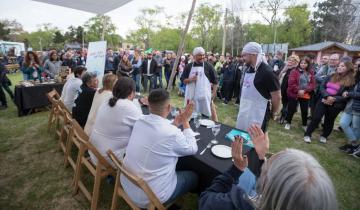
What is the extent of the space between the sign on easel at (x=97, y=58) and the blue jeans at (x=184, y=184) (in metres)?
4.67

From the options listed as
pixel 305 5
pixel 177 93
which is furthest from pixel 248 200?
pixel 305 5

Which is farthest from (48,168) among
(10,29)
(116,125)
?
(10,29)

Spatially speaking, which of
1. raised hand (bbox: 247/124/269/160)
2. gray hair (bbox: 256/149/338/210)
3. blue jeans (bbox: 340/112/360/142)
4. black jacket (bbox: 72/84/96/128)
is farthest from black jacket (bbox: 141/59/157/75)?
gray hair (bbox: 256/149/338/210)

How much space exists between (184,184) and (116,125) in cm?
97

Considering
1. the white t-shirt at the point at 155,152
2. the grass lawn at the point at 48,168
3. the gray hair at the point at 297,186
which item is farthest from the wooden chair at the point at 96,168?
the gray hair at the point at 297,186

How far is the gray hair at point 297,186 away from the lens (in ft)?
2.72

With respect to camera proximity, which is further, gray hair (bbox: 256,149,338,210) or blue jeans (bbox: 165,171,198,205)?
blue jeans (bbox: 165,171,198,205)

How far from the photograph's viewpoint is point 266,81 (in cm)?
283

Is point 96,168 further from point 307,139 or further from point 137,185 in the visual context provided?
point 307,139

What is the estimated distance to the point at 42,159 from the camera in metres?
3.67

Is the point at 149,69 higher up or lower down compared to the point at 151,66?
lower down

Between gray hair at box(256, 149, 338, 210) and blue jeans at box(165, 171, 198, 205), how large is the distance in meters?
1.14

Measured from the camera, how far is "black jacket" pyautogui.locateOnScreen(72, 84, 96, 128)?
135 inches

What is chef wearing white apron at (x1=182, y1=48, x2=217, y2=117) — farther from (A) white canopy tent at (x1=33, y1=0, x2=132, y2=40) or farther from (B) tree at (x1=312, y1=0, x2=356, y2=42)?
(B) tree at (x1=312, y1=0, x2=356, y2=42)
